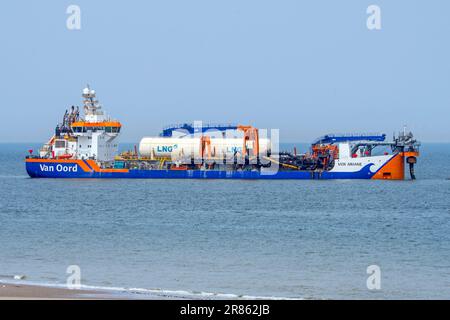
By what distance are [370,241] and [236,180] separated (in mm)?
42424

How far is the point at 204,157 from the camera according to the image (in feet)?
289

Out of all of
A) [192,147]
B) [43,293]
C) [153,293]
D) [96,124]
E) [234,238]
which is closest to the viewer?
[43,293]

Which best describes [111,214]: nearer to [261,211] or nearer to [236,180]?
[261,211]

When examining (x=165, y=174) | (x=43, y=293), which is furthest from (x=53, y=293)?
(x=165, y=174)

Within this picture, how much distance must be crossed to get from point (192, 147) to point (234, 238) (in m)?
41.1

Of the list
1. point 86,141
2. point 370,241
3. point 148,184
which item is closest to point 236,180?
point 148,184

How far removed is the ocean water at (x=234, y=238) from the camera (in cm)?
3347

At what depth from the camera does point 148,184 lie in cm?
8512

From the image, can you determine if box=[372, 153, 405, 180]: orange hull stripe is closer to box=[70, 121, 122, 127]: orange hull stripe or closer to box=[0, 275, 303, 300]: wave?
box=[70, 121, 122, 127]: orange hull stripe

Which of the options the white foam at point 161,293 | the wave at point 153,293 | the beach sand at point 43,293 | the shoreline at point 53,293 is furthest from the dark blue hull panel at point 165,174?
the beach sand at point 43,293

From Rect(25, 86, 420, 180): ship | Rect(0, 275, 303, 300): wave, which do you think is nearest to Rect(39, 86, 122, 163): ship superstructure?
Rect(25, 86, 420, 180): ship

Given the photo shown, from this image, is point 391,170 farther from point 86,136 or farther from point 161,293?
point 161,293

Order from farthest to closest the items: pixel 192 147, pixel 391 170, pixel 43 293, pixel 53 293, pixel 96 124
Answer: pixel 96 124 → pixel 192 147 → pixel 391 170 → pixel 53 293 → pixel 43 293

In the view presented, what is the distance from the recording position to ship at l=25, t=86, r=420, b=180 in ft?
282
